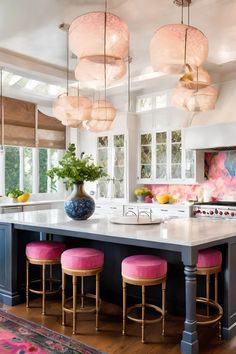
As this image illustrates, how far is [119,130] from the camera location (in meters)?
6.60

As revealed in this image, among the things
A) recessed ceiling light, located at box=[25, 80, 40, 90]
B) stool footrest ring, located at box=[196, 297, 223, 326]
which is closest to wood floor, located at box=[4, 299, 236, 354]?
stool footrest ring, located at box=[196, 297, 223, 326]

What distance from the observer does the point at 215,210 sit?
16.4 feet

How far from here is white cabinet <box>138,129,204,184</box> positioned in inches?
228

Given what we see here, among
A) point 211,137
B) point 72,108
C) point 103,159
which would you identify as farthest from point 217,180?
point 72,108

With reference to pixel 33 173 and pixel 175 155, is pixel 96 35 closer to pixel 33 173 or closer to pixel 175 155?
pixel 175 155

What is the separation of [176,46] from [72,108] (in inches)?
66.8

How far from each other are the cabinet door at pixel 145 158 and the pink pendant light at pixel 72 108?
2.58 meters

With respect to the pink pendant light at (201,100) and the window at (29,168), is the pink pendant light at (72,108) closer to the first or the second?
the pink pendant light at (201,100)

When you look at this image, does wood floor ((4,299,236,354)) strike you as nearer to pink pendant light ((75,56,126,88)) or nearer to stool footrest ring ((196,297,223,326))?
stool footrest ring ((196,297,223,326))

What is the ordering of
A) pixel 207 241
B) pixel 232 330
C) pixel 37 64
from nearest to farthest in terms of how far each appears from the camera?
pixel 207 241 → pixel 232 330 → pixel 37 64

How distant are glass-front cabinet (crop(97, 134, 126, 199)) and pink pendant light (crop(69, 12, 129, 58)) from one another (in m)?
3.96

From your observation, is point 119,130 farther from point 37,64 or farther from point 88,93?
point 37,64

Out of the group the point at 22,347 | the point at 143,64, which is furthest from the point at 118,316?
the point at 143,64

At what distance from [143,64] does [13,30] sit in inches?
76.4
